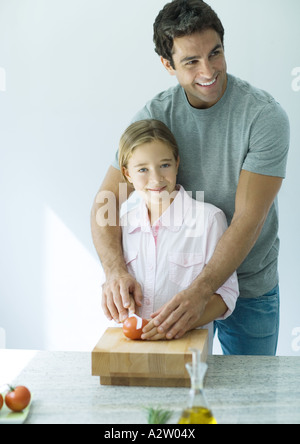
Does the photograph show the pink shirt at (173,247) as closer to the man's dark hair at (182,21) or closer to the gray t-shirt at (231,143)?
the gray t-shirt at (231,143)

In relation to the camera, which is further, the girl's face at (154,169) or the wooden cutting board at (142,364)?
the girl's face at (154,169)

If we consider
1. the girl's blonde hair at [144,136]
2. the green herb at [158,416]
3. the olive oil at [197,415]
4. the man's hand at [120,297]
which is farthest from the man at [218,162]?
the olive oil at [197,415]

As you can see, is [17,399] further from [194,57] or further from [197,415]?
[194,57]

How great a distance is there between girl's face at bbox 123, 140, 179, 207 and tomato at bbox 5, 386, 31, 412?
73cm

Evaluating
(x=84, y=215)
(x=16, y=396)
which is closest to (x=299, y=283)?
(x=84, y=215)

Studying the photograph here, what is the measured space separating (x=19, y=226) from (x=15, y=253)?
16cm

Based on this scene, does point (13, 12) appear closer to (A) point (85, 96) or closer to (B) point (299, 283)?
(A) point (85, 96)

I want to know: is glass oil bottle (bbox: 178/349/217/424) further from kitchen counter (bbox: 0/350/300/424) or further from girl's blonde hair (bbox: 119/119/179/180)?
girl's blonde hair (bbox: 119/119/179/180)

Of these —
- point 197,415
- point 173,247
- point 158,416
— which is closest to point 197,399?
point 197,415

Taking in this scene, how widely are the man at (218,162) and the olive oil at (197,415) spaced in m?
0.47

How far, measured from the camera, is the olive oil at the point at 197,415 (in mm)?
1066

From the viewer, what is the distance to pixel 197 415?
1.07 meters

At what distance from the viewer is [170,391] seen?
1.40 m

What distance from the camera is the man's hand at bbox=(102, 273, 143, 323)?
1.67 meters
